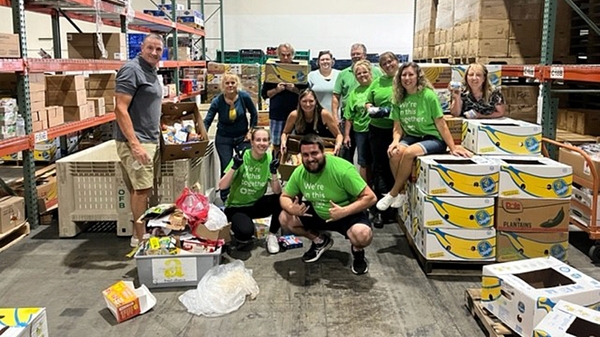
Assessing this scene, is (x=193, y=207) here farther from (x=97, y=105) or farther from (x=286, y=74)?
(x=97, y=105)

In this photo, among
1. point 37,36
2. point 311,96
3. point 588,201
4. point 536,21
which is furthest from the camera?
point 37,36

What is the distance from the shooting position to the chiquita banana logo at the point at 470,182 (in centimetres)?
401

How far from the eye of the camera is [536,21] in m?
5.96

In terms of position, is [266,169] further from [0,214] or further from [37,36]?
[37,36]

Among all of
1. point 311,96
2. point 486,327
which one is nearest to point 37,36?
point 311,96

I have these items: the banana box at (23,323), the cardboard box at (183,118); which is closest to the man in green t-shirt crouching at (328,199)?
the cardboard box at (183,118)

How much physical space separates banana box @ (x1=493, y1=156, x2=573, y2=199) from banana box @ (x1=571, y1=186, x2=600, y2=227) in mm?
612

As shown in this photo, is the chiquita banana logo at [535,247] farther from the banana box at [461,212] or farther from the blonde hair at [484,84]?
the blonde hair at [484,84]

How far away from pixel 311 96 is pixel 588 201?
97.1 inches

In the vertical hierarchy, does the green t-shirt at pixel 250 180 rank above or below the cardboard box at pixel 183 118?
below

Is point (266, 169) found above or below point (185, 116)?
below

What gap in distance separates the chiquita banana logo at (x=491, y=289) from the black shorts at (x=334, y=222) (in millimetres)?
1098

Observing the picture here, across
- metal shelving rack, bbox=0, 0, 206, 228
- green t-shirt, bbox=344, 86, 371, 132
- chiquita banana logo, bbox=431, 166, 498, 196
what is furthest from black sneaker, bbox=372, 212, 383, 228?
metal shelving rack, bbox=0, 0, 206, 228

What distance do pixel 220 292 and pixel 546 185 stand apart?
2.39 meters
